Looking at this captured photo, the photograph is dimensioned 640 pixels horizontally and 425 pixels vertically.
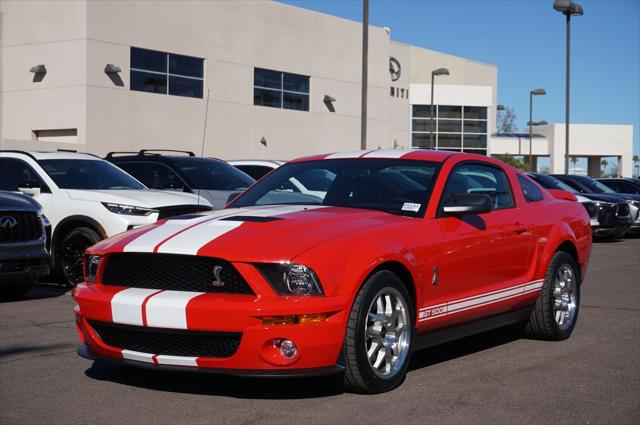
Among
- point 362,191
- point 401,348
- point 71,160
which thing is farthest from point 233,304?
point 71,160

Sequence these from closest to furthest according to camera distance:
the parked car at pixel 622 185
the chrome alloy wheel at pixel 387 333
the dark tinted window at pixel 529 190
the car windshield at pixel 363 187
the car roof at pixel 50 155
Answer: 1. the chrome alloy wheel at pixel 387 333
2. the car windshield at pixel 363 187
3. the dark tinted window at pixel 529 190
4. the car roof at pixel 50 155
5. the parked car at pixel 622 185

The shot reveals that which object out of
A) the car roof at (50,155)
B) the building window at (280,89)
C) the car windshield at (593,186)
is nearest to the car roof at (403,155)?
the car roof at (50,155)

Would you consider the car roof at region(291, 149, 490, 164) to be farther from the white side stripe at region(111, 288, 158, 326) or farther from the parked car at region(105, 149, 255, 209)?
the parked car at region(105, 149, 255, 209)

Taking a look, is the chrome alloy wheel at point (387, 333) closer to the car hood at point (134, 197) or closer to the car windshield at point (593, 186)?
the car hood at point (134, 197)

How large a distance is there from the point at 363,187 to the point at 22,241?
474 centimetres

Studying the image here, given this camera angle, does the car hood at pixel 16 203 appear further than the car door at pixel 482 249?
Yes

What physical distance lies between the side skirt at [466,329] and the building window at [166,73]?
27.7 m

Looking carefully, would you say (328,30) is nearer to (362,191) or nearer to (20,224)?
(20,224)

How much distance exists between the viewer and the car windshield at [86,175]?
38.9ft

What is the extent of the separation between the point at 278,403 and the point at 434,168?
2.26m

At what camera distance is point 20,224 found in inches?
393

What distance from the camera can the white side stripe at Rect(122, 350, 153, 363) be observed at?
5454mm

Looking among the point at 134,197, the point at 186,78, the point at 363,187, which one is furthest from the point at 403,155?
the point at 186,78

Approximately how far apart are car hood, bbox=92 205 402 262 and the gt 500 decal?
25.2 inches
